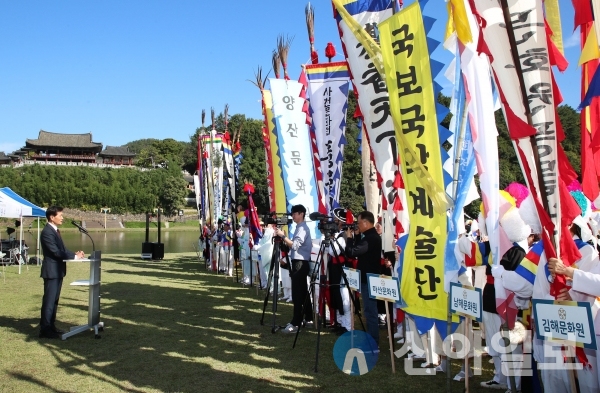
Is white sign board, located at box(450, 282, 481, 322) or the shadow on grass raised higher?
white sign board, located at box(450, 282, 481, 322)

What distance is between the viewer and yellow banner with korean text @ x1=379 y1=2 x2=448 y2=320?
16.4ft

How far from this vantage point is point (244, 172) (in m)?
42.3

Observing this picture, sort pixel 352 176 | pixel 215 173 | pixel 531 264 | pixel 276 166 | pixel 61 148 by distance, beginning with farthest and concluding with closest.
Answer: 1. pixel 61 148
2. pixel 352 176
3. pixel 215 173
4. pixel 276 166
5. pixel 531 264

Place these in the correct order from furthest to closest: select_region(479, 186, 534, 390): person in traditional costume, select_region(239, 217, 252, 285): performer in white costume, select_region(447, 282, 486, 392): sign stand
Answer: select_region(239, 217, 252, 285): performer in white costume, select_region(479, 186, 534, 390): person in traditional costume, select_region(447, 282, 486, 392): sign stand

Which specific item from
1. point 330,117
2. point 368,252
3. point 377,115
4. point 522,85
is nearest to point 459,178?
point 377,115

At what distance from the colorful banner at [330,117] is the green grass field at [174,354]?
8.04 ft

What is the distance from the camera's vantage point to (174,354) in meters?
6.18

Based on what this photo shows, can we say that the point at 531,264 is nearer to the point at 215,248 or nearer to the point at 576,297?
the point at 576,297

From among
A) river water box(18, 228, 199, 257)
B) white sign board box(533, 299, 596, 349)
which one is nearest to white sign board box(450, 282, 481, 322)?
white sign board box(533, 299, 596, 349)

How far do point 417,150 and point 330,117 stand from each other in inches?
136

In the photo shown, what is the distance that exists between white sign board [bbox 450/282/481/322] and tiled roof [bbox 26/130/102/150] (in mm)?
77349

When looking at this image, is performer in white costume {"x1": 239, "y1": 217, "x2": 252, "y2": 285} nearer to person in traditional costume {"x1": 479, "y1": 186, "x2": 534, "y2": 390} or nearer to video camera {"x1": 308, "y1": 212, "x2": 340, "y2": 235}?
video camera {"x1": 308, "y1": 212, "x2": 340, "y2": 235}

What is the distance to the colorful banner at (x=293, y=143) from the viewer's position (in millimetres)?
9266

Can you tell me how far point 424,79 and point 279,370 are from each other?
3.51 m
